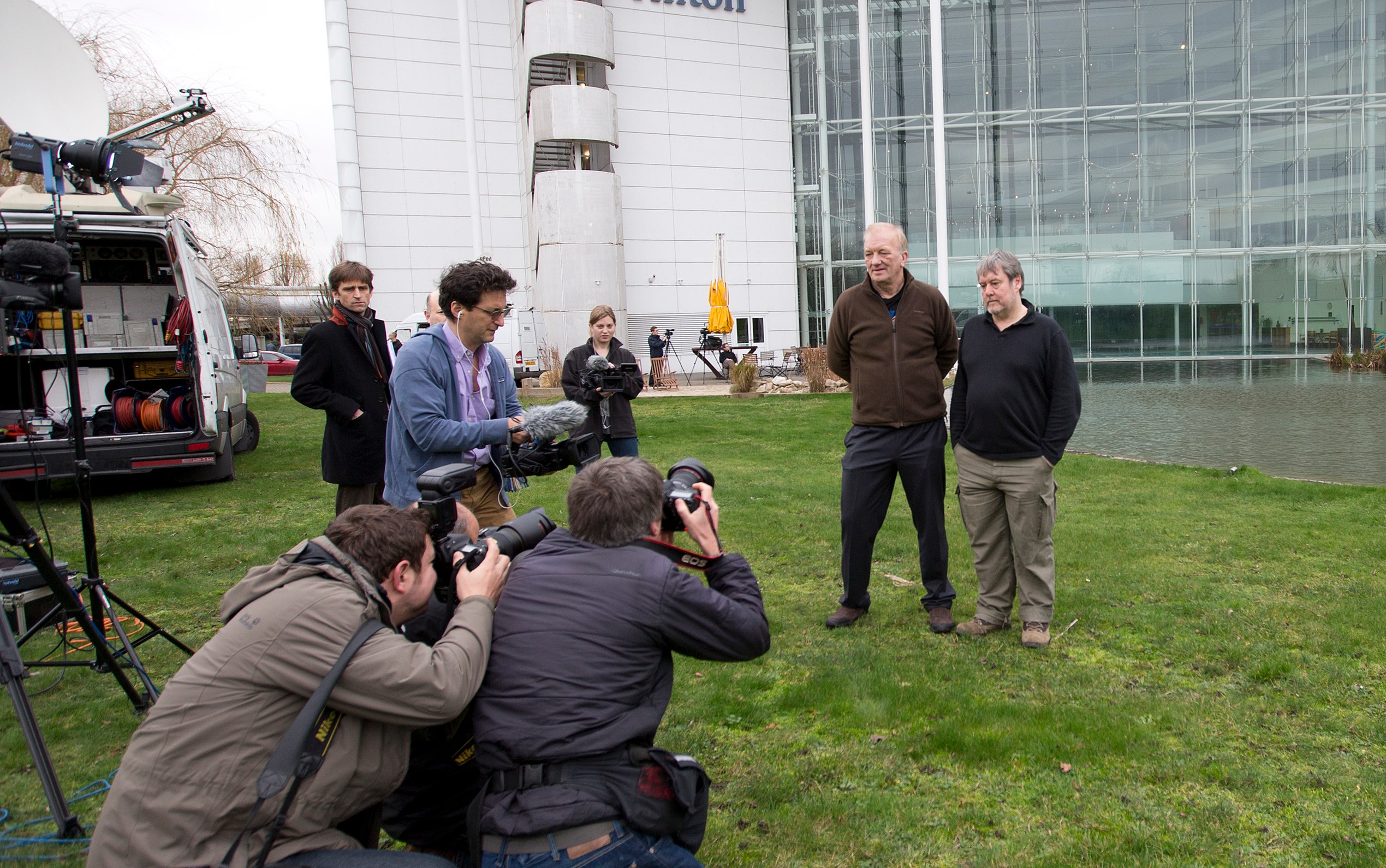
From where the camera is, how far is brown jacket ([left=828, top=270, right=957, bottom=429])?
4.40 metres

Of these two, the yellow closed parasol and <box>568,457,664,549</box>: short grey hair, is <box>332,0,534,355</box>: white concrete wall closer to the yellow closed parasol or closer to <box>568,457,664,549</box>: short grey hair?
the yellow closed parasol

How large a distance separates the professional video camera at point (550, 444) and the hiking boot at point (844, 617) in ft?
5.27

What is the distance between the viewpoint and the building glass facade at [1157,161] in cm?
2647

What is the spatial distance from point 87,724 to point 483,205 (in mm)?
25202

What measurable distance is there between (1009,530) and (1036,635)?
499 mm

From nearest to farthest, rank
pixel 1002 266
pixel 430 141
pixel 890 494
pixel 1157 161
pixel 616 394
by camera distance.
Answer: pixel 1002 266
pixel 890 494
pixel 616 394
pixel 430 141
pixel 1157 161

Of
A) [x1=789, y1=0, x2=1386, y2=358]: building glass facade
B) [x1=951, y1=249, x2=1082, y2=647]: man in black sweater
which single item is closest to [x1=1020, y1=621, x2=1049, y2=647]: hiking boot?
[x1=951, y1=249, x2=1082, y2=647]: man in black sweater

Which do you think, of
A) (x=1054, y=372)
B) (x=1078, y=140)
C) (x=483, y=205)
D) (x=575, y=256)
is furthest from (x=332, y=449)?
(x=1078, y=140)

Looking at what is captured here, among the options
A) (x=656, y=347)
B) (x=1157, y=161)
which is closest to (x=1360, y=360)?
(x=1157, y=161)

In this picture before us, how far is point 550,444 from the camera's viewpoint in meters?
3.52

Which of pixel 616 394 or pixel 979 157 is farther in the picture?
pixel 979 157

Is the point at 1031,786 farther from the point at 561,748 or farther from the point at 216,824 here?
the point at 216,824

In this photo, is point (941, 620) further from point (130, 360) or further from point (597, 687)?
point (130, 360)

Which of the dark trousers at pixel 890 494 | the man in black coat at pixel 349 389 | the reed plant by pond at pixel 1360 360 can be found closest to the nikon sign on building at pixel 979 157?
the reed plant by pond at pixel 1360 360
